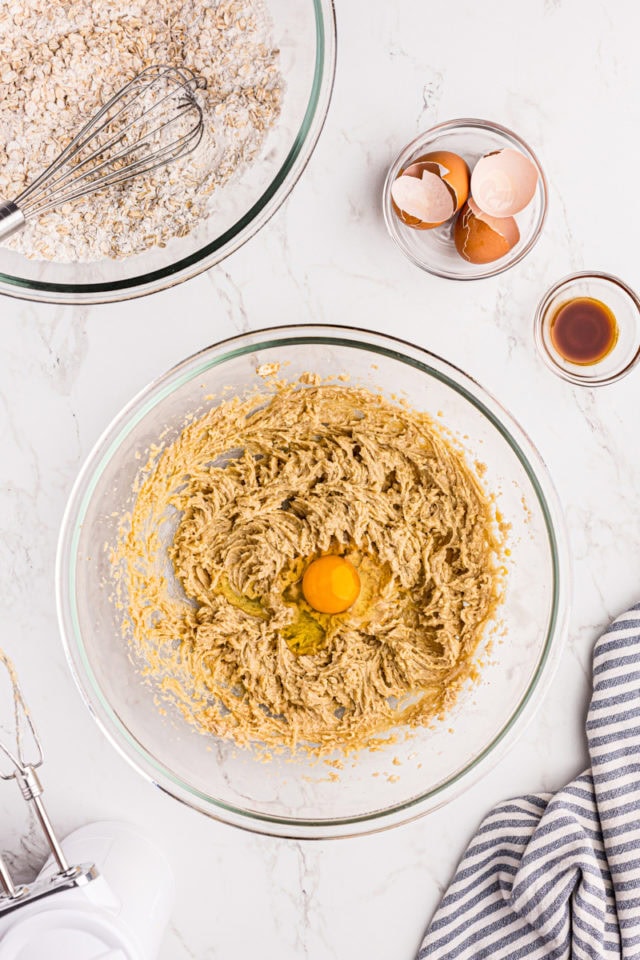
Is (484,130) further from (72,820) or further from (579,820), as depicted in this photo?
(72,820)

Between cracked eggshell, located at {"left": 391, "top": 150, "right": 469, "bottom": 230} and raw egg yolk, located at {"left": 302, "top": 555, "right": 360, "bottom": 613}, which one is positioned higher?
cracked eggshell, located at {"left": 391, "top": 150, "right": 469, "bottom": 230}

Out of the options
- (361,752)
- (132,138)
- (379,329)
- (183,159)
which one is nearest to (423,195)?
(379,329)

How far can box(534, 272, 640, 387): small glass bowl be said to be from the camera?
160 cm

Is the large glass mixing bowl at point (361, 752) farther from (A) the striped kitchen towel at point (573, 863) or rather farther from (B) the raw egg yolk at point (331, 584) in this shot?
(B) the raw egg yolk at point (331, 584)

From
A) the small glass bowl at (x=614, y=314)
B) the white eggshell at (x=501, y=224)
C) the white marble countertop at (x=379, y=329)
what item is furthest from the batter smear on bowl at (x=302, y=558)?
the white eggshell at (x=501, y=224)

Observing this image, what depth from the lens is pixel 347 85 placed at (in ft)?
5.10

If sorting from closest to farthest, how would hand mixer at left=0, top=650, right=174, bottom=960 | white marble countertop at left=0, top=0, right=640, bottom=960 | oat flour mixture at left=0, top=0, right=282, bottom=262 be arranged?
hand mixer at left=0, top=650, right=174, bottom=960 < oat flour mixture at left=0, top=0, right=282, bottom=262 < white marble countertop at left=0, top=0, right=640, bottom=960

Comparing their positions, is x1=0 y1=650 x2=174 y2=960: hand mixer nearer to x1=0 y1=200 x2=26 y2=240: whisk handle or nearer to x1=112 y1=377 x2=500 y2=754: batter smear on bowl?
x1=112 y1=377 x2=500 y2=754: batter smear on bowl

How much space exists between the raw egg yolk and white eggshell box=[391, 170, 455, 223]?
2.46 ft

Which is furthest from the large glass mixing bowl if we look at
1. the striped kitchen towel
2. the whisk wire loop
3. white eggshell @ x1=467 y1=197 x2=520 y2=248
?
the whisk wire loop

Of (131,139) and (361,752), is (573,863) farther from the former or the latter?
(131,139)

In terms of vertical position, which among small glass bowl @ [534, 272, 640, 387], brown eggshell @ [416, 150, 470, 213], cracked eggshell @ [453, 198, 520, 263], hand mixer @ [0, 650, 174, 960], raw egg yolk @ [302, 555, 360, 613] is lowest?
hand mixer @ [0, 650, 174, 960]

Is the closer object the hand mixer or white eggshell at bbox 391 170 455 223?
the hand mixer

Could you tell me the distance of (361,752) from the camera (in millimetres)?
1617
